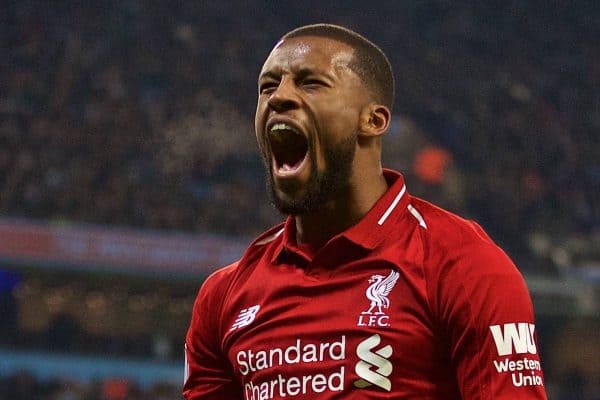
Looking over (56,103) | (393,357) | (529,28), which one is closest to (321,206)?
(393,357)

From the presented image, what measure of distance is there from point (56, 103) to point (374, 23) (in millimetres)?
6393

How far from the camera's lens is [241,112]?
48.5 ft

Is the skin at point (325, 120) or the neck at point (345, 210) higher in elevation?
the skin at point (325, 120)

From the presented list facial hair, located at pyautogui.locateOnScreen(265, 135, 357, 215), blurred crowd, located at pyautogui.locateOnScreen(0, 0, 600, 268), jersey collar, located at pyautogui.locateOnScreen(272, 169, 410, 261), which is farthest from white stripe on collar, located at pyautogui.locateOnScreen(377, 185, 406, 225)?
blurred crowd, located at pyautogui.locateOnScreen(0, 0, 600, 268)

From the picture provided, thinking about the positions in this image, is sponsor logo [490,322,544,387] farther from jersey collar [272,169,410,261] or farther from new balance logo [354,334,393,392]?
jersey collar [272,169,410,261]

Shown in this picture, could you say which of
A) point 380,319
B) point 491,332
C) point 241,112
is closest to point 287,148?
point 380,319

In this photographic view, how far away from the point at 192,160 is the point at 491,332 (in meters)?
12.1

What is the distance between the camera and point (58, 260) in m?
12.5

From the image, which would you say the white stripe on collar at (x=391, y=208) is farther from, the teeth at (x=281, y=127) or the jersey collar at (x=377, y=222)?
the teeth at (x=281, y=127)

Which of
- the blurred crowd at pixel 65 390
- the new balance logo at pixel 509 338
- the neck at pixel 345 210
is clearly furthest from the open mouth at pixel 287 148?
the blurred crowd at pixel 65 390

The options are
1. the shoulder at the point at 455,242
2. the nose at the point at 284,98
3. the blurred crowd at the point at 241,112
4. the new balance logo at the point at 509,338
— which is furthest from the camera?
the blurred crowd at the point at 241,112

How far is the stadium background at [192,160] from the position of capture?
1233 centimetres

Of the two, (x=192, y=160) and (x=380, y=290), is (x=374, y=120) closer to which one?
(x=380, y=290)

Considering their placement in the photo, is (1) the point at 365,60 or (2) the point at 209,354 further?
(2) the point at 209,354
